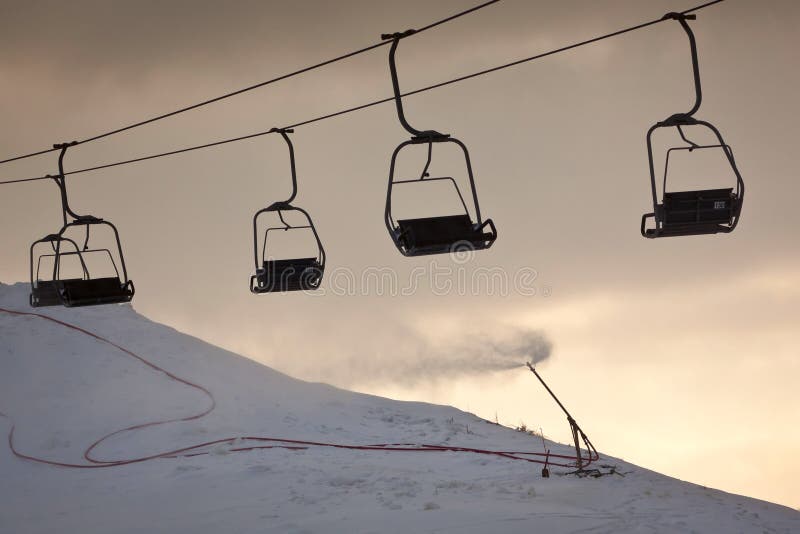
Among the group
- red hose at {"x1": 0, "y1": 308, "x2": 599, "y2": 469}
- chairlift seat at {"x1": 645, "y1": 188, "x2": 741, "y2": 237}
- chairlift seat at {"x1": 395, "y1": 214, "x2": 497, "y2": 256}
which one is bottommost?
red hose at {"x1": 0, "y1": 308, "x2": 599, "y2": 469}

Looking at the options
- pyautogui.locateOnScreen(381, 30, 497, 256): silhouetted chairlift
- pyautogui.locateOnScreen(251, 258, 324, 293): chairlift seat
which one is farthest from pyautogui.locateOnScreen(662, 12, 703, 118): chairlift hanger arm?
pyautogui.locateOnScreen(251, 258, 324, 293): chairlift seat

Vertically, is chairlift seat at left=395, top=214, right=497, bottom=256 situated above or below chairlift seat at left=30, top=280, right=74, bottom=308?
above

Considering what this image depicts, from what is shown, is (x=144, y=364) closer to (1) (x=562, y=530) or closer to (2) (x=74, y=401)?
(2) (x=74, y=401)

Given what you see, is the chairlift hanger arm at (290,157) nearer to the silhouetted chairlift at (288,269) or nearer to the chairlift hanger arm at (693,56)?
the silhouetted chairlift at (288,269)

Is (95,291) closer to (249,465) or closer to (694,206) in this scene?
(249,465)

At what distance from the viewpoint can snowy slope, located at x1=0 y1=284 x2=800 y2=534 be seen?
10711 millimetres

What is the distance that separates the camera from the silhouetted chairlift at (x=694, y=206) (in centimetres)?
737

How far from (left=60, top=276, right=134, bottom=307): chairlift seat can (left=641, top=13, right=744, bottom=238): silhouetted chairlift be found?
5.83 m

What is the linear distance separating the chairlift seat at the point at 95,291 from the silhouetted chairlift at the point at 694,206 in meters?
5.83

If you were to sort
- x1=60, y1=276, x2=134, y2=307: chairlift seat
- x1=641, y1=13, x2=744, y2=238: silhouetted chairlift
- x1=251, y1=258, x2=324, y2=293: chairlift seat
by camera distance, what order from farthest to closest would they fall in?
x1=60, y1=276, x2=134, y2=307: chairlift seat
x1=251, y1=258, x2=324, y2=293: chairlift seat
x1=641, y1=13, x2=744, y2=238: silhouetted chairlift

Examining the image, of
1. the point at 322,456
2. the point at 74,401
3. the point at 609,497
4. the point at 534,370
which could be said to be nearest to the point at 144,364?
the point at 74,401

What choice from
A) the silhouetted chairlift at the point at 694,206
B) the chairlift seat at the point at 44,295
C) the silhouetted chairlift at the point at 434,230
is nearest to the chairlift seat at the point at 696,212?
the silhouetted chairlift at the point at 694,206

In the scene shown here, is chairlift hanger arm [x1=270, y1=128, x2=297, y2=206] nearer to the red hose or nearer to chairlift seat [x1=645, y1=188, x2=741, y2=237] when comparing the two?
chairlift seat [x1=645, y1=188, x2=741, y2=237]

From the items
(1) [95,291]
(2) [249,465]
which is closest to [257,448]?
(2) [249,465]
